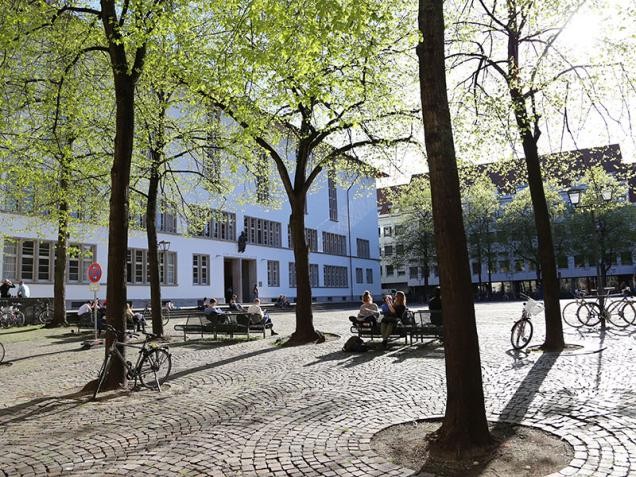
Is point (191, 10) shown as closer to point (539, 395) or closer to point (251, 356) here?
point (251, 356)

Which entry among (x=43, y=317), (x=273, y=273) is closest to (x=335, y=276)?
(x=273, y=273)

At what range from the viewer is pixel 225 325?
17.3m

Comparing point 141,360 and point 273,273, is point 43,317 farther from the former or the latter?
point 273,273

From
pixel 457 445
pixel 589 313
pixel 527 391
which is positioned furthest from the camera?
pixel 589 313

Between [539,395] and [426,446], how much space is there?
279cm

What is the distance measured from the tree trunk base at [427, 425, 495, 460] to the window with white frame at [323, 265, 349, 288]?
54384 mm

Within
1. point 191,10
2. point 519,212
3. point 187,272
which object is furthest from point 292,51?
point 519,212

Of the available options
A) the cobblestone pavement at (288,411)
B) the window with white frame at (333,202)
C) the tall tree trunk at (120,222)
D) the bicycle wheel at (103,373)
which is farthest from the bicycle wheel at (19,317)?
the window with white frame at (333,202)

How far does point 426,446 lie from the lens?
17.5 feet

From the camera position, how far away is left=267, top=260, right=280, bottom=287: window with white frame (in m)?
50.6

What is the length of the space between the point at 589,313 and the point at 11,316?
2326 cm

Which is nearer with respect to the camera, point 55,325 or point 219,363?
point 219,363

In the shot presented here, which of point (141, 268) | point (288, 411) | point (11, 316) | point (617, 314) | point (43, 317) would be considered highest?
point (141, 268)

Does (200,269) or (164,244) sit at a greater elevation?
(164,244)
